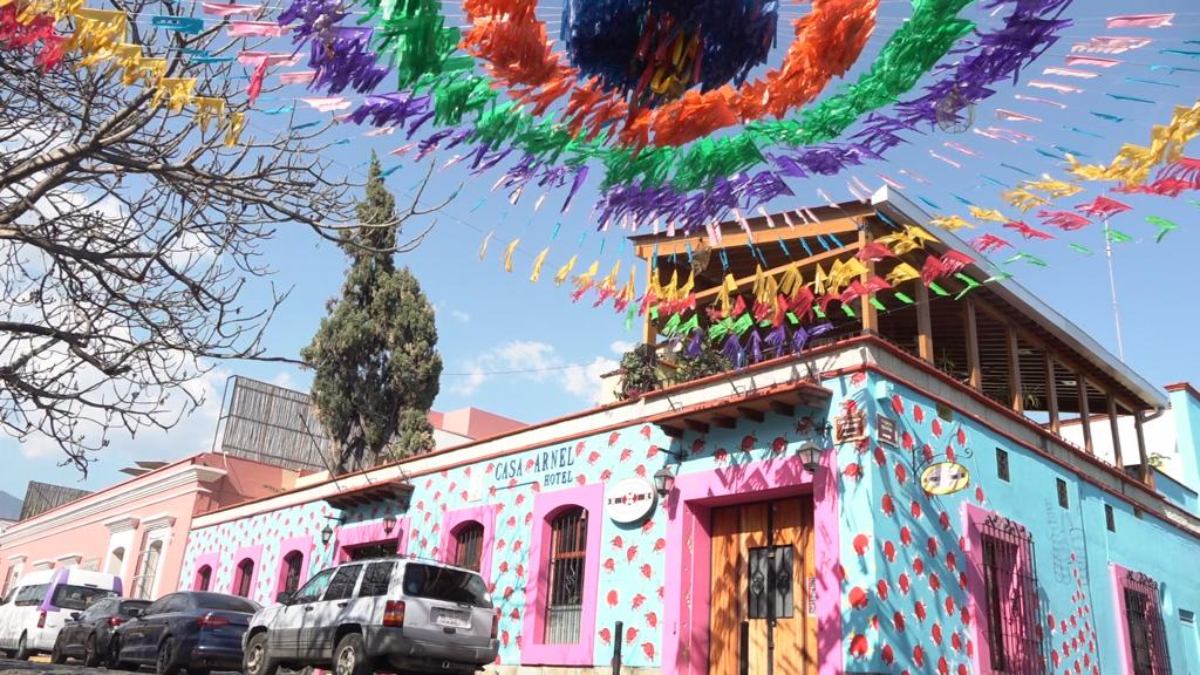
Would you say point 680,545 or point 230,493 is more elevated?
point 230,493

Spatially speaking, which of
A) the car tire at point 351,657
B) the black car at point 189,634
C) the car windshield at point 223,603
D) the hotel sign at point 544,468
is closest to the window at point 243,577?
the black car at point 189,634

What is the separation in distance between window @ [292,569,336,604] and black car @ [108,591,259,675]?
7.34 ft

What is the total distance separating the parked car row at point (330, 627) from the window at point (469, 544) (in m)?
2.46

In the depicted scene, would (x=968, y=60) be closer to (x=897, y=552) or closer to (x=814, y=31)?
(x=814, y=31)

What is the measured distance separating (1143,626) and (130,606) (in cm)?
1766

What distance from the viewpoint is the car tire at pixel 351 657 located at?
36.8ft

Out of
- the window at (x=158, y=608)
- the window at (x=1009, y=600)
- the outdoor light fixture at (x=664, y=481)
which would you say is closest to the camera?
the window at (x=1009, y=600)

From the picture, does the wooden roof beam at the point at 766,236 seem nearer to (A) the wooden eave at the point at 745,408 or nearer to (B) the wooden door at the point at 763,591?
(A) the wooden eave at the point at 745,408

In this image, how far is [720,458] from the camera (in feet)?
42.0

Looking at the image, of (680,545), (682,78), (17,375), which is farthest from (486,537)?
(682,78)

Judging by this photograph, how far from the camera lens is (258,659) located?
13.5m

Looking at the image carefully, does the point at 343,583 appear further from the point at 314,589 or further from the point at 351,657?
the point at 351,657

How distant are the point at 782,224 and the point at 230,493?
2029 centimetres

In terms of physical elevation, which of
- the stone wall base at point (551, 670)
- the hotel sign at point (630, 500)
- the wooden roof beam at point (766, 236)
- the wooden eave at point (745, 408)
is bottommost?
the stone wall base at point (551, 670)
